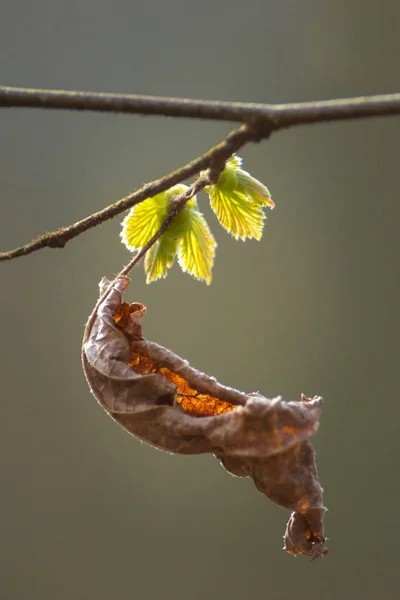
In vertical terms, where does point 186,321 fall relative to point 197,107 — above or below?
above

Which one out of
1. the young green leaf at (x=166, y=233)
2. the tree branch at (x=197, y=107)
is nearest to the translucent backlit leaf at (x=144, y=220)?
the young green leaf at (x=166, y=233)

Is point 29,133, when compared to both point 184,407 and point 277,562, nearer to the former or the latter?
point 277,562

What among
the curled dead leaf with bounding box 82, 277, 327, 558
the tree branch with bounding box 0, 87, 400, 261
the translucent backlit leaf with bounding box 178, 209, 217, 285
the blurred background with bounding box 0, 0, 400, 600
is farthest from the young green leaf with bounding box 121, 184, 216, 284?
the blurred background with bounding box 0, 0, 400, 600

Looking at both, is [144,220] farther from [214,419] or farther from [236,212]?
[214,419]

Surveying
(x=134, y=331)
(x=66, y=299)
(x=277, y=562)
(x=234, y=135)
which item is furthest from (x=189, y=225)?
(x=277, y=562)

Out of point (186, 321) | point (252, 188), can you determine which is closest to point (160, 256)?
point (252, 188)

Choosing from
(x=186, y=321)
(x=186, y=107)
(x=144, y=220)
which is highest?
(x=186, y=321)
